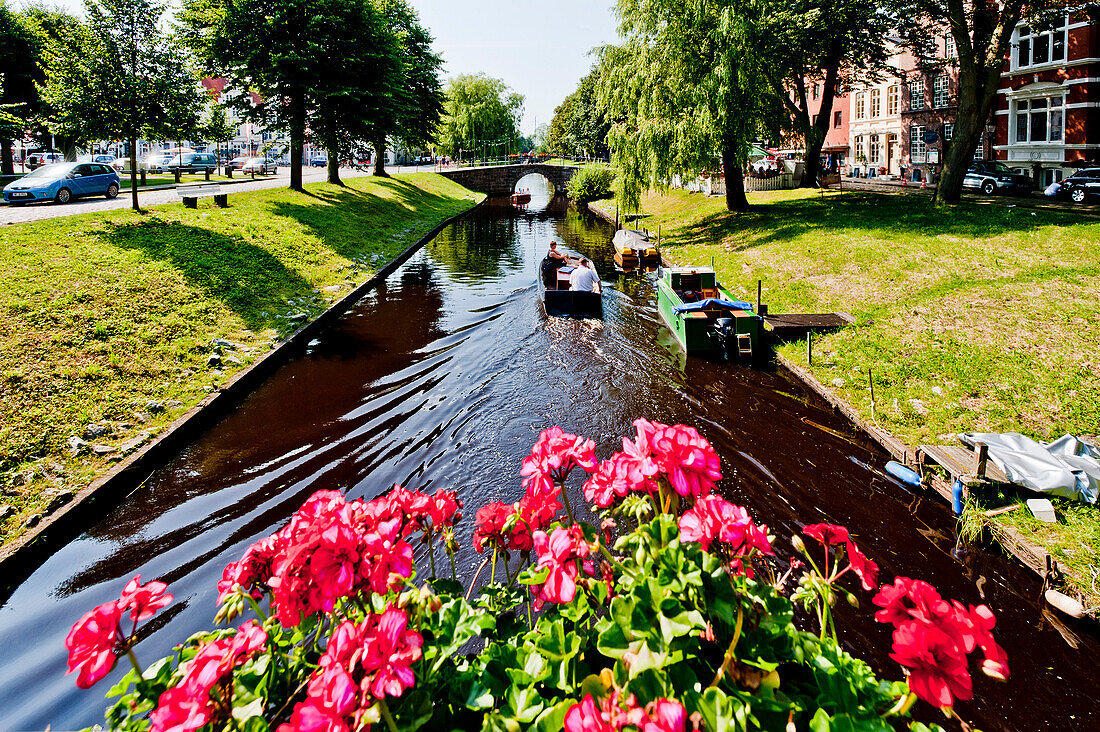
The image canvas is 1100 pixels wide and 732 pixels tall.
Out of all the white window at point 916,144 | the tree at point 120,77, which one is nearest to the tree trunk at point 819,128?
the white window at point 916,144

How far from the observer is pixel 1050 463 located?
7602mm

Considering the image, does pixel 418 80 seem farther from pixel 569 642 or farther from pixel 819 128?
pixel 569 642

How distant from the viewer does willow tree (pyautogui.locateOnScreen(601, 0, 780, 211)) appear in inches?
909

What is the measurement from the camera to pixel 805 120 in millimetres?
27078

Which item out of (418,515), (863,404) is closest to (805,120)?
(863,404)

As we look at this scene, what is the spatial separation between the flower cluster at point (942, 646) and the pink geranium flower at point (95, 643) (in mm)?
2342

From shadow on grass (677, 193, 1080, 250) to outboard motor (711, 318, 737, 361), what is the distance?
9729mm

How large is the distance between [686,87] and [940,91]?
27.5 m

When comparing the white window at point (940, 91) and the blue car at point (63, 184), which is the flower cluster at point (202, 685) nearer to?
the blue car at point (63, 184)

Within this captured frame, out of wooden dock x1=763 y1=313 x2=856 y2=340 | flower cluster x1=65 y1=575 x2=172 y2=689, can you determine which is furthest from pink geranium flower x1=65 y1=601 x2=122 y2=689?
wooden dock x1=763 y1=313 x2=856 y2=340

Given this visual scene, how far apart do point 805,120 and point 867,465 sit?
2286 centimetres

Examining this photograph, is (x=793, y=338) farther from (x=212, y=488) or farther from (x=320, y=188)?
(x=320, y=188)

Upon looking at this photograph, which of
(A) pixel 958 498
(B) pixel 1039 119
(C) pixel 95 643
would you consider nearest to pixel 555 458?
(C) pixel 95 643

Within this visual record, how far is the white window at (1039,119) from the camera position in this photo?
32250 millimetres
